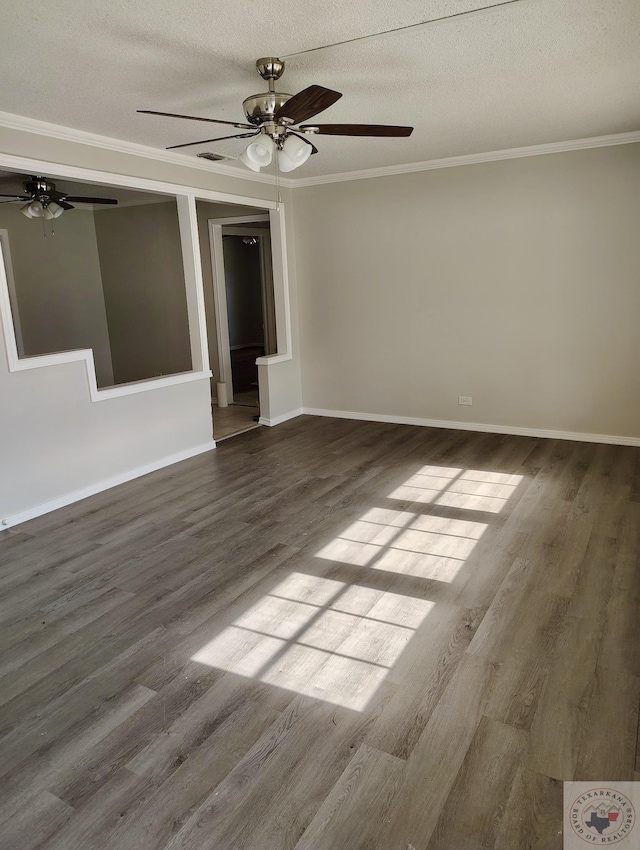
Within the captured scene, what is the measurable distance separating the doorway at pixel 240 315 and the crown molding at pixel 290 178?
0.80 metres

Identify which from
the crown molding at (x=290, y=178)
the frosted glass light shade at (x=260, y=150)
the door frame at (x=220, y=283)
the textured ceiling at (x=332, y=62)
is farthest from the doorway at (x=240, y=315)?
the frosted glass light shade at (x=260, y=150)

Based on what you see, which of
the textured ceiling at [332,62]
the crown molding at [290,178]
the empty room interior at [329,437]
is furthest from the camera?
the crown molding at [290,178]

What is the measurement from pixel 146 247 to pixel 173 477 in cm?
351

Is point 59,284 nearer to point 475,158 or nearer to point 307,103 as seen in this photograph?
point 475,158

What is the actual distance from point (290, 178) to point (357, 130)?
336cm

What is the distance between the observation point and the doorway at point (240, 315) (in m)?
6.97

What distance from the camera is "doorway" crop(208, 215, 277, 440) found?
697 cm

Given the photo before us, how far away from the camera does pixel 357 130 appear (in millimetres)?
3074

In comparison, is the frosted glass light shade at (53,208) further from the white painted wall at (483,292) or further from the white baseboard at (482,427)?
the white baseboard at (482,427)

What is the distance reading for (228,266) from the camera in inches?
452

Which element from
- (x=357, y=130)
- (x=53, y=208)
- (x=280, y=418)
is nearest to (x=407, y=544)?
(x=357, y=130)

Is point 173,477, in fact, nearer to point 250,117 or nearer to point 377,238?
point 250,117

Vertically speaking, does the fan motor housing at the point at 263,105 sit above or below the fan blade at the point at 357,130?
above

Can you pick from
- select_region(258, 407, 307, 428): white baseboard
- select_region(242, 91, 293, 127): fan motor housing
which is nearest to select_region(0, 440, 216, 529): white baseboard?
select_region(258, 407, 307, 428): white baseboard
